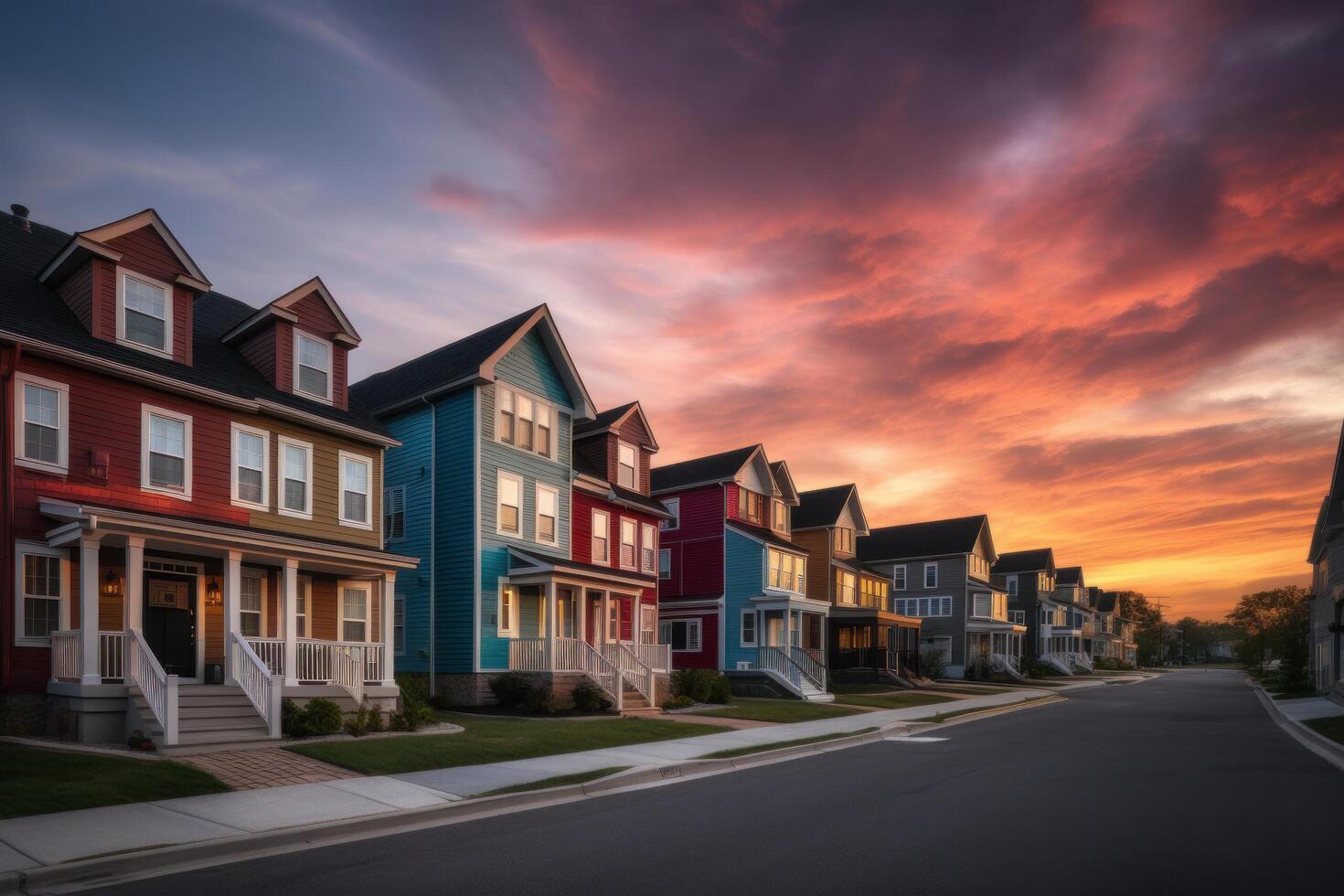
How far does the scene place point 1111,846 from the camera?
991cm

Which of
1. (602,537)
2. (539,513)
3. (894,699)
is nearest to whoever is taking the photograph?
(539,513)

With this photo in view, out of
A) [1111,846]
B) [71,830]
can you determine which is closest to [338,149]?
[71,830]

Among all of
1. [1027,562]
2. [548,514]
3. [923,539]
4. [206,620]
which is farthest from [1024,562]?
[206,620]

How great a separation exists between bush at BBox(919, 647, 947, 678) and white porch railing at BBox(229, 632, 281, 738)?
4276 cm

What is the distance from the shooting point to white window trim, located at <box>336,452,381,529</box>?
2292cm

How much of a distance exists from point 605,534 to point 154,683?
18.3 metres

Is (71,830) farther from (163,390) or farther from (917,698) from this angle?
(917,698)

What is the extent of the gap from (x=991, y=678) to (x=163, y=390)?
55594 mm

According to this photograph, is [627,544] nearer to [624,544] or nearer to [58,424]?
[624,544]

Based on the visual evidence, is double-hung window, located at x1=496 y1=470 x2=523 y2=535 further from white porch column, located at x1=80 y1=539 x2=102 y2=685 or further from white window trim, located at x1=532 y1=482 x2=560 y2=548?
white porch column, located at x1=80 y1=539 x2=102 y2=685

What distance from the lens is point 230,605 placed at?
1786cm

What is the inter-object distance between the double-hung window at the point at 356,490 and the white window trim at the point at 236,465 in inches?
87.0

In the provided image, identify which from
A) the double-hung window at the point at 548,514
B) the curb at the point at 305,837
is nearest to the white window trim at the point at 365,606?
the double-hung window at the point at 548,514

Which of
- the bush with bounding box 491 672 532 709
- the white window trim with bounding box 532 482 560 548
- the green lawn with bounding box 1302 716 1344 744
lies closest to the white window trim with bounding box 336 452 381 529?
the bush with bounding box 491 672 532 709
